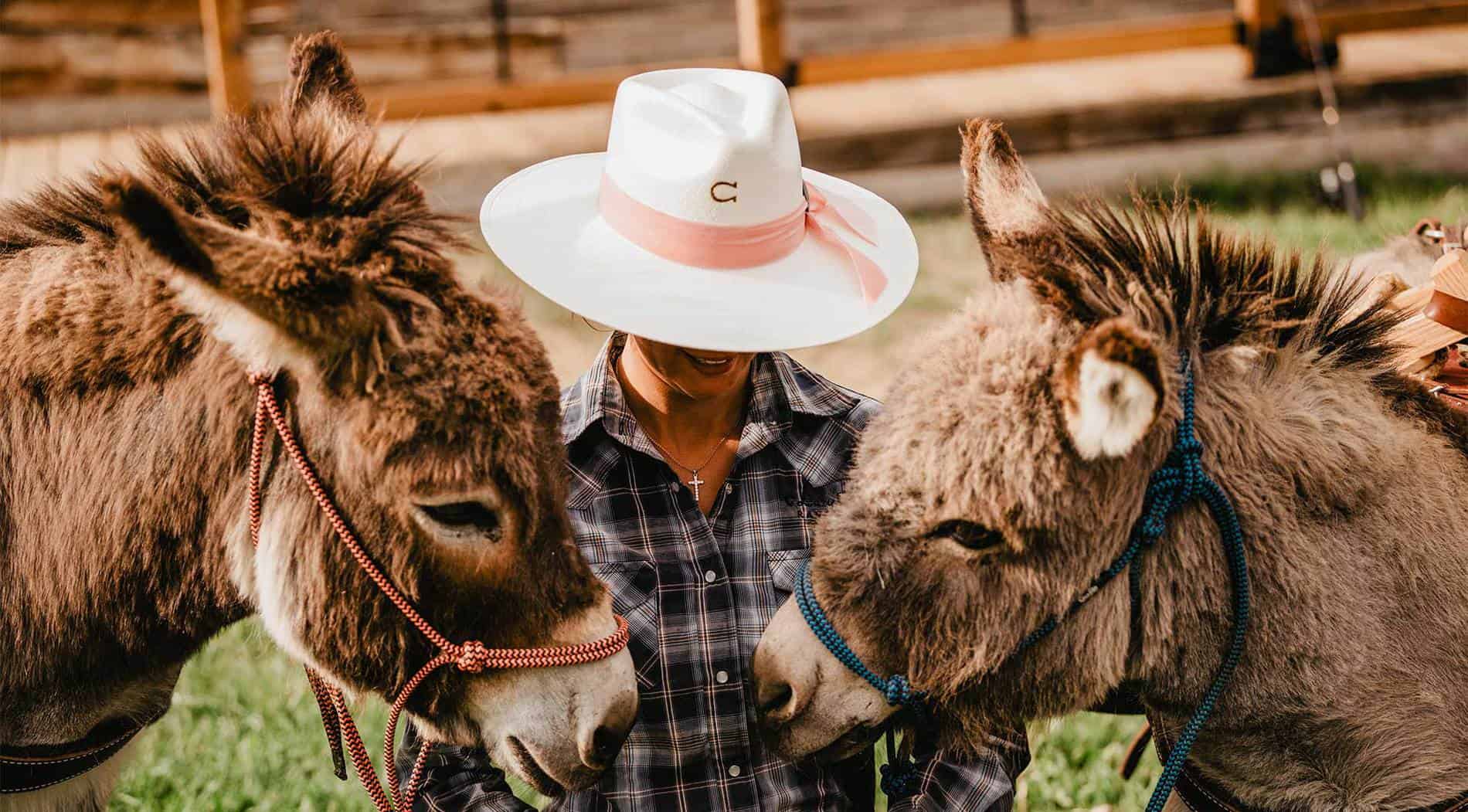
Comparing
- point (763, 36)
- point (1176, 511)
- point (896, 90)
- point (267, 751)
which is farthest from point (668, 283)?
point (896, 90)

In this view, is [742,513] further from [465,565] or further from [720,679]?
[465,565]

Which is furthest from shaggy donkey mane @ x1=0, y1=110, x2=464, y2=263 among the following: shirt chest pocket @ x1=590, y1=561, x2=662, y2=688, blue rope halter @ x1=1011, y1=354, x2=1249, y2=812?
blue rope halter @ x1=1011, y1=354, x2=1249, y2=812

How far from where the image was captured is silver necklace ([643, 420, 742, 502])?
9.37 feet

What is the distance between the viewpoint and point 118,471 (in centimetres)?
227

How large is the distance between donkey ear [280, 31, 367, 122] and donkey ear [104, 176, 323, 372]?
0.68 metres

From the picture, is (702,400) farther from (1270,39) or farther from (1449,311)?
(1270,39)

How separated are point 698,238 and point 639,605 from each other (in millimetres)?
834

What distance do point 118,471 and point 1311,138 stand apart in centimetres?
1001

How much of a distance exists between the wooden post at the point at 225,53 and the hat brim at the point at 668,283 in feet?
25.7

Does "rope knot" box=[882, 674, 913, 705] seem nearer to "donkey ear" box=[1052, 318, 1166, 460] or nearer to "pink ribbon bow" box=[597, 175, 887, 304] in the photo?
"donkey ear" box=[1052, 318, 1166, 460]

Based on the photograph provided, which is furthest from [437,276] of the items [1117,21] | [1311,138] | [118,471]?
[1117,21]

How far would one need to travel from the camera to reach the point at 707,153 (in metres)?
2.49

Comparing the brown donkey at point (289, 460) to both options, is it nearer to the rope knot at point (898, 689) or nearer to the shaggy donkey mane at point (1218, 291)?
the rope knot at point (898, 689)

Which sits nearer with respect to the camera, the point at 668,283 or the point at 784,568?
the point at 668,283
